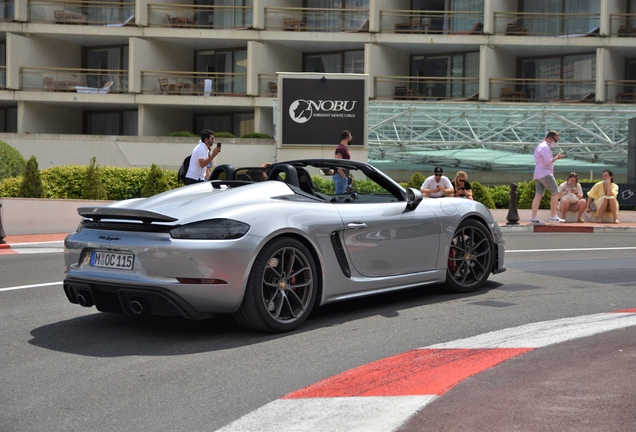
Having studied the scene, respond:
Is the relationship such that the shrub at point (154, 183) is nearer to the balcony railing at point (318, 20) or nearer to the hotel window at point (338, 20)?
the balcony railing at point (318, 20)

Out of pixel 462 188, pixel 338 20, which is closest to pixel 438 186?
pixel 462 188

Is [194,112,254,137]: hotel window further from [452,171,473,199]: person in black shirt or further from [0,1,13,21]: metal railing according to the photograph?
[452,171,473,199]: person in black shirt

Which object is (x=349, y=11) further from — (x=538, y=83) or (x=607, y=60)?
(x=607, y=60)

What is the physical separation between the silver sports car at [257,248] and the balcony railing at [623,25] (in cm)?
3553

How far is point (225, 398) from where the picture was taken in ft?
14.1

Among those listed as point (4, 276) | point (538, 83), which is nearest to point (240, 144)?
point (538, 83)

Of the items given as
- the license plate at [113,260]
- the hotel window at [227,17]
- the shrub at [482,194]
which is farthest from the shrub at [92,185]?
the hotel window at [227,17]

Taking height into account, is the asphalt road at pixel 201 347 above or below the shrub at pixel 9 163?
below

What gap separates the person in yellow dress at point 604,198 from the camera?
66.8 ft

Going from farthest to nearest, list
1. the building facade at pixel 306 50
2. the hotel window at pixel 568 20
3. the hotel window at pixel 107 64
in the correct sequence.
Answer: the hotel window at pixel 107 64 → the hotel window at pixel 568 20 → the building facade at pixel 306 50

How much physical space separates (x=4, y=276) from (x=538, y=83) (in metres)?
34.8

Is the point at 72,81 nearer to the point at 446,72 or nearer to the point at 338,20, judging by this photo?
the point at 338,20

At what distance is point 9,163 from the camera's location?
2277 cm

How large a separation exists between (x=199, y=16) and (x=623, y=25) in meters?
20.9
